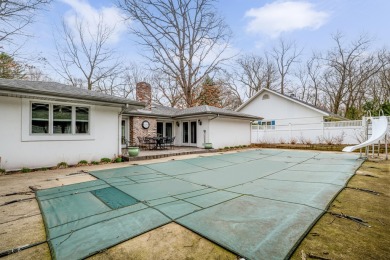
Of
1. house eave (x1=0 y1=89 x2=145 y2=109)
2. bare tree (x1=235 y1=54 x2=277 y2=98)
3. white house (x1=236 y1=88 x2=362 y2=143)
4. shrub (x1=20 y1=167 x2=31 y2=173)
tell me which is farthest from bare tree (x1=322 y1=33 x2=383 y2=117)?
shrub (x1=20 y1=167 x2=31 y2=173)

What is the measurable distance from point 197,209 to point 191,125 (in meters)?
11.1

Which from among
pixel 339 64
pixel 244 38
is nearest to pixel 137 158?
pixel 244 38

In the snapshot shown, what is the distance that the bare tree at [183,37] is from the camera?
17797 mm

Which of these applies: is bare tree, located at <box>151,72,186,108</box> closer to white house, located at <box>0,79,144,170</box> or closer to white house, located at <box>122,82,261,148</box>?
white house, located at <box>122,82,261,148</box>

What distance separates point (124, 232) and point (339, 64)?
28887 mm

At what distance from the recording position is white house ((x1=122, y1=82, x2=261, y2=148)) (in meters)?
12.2

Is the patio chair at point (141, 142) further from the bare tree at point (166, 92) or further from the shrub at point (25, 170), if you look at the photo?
the bare tree at point (166, 92)

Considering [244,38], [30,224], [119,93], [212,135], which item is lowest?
[30,224]

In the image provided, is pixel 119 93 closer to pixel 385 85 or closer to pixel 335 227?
pixel 335 227

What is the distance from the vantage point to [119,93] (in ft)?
73.4

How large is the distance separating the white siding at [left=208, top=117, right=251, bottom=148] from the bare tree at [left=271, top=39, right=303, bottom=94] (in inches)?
528

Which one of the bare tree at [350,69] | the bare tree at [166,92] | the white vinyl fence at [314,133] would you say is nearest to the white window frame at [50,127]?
the white vinyl fence at [314,133]

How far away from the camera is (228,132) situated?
14.0 m

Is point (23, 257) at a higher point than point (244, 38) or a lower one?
lower
